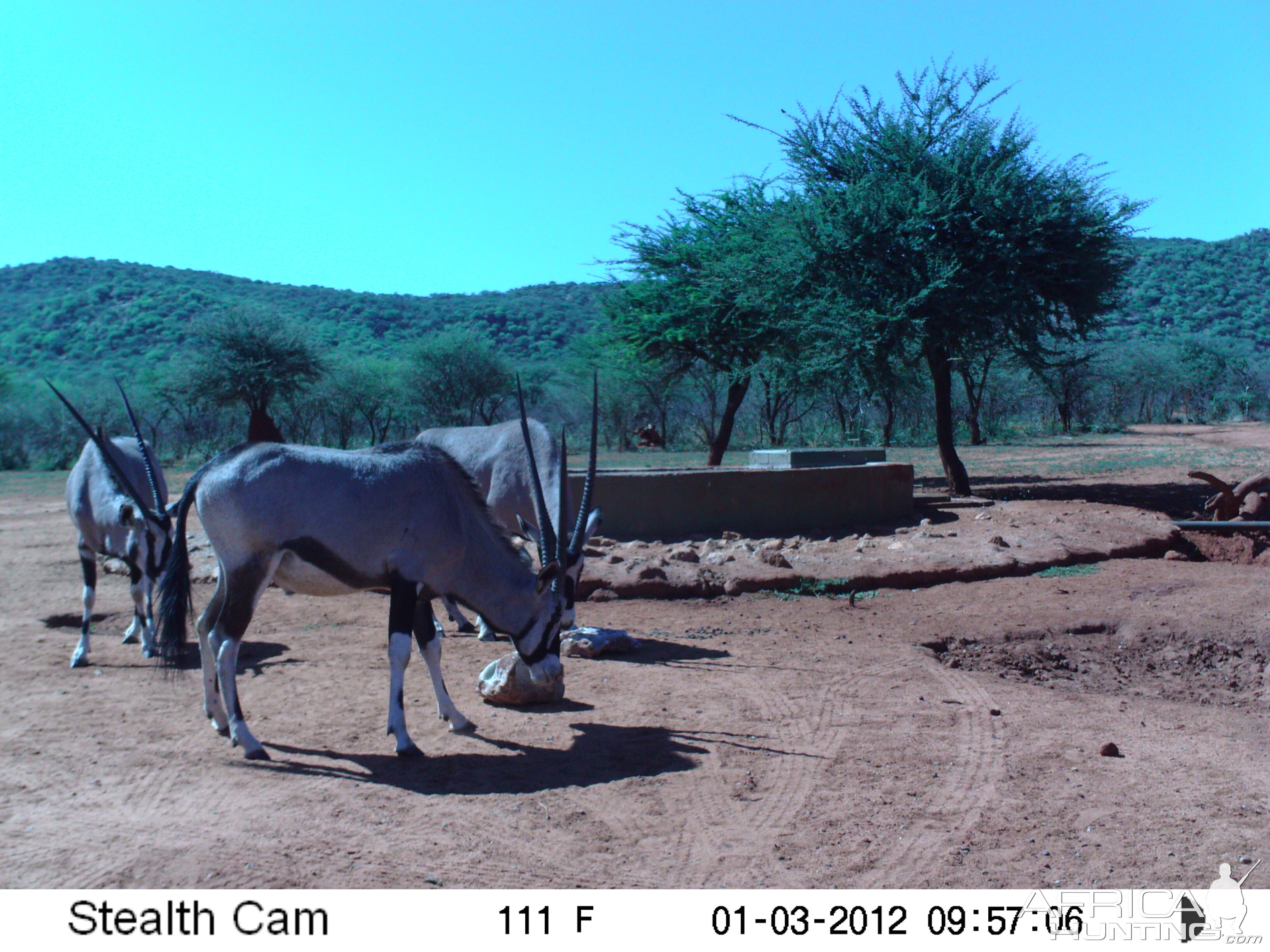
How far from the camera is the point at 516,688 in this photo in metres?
5.98

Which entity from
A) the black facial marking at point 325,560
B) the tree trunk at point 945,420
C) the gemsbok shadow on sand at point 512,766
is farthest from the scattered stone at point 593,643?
the tree trunk at point 945,420

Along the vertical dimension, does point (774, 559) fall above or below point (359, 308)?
below

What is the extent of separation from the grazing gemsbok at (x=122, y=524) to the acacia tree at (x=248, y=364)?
23776 millimetres

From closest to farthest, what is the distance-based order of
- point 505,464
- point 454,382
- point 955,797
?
point 955,797 → point 505,464 → point 454,382

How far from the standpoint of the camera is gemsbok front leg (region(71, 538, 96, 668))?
7129 millimetres

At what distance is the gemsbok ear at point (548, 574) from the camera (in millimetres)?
5164

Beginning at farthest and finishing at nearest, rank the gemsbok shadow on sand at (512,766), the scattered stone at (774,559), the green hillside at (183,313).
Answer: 1. the green hillside at (183,313)
2. the scattered stone at (774,559)
3. the gemsbok shadow on sand at (512,766)

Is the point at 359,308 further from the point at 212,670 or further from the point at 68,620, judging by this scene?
the point at 212,670

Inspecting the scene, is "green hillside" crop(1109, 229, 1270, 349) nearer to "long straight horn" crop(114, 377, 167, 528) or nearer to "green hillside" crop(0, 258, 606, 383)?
"green hillside" crop(0, 258, 606, 383)

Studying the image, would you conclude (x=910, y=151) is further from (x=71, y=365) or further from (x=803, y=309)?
(x=71, y=365)

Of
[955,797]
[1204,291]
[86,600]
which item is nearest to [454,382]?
[86,600]

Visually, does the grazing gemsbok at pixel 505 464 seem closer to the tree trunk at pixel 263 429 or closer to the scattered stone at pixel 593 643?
the scattered stone at pixel 593 643

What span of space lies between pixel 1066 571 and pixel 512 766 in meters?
7.29

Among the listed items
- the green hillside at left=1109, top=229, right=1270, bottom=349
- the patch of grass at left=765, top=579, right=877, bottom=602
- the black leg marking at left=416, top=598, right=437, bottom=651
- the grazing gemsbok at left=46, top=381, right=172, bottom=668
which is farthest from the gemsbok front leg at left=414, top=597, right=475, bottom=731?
the green hillside at left=1109, top=229, right=1270, bottom=349
